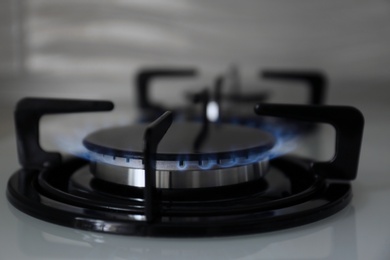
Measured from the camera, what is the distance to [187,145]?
604 mm

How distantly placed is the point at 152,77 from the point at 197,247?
73 centimetres

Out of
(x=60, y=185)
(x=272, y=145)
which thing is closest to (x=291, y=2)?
(x=272, y=145)

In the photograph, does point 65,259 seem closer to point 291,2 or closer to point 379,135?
point 379,135

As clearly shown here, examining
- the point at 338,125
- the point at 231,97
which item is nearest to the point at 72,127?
the point at 231,97

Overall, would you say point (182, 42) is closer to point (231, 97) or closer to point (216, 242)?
point (231, 97)

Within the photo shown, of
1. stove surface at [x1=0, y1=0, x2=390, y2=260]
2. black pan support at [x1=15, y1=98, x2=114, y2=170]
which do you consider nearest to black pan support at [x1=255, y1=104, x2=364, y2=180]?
black pan support at [x1=15, y1=98, x2=114, y2=170]

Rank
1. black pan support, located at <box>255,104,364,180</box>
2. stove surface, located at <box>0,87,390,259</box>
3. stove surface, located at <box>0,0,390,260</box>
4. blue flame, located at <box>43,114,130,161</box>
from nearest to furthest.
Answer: stove surface, located at <box>0,87,390,259</box> → black pan support, located at <box>255,104,364,180</box> → blue flame, located at <box>43,114,130,161</box> → stove surface, located at <box>0,0,390,260</box>

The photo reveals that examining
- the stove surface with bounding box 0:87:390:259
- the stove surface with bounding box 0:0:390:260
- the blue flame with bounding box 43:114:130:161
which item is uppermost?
the stove surface with bounding box 0:0:390:260

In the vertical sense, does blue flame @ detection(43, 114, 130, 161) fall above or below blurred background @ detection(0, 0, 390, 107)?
below

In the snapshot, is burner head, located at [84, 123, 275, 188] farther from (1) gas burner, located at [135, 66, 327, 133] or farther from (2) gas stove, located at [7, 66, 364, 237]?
(1) gas burner, located at [135, 66, 327, 133]

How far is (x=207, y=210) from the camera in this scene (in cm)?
48

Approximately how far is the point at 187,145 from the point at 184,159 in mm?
83

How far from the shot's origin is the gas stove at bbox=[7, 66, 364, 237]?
46cm

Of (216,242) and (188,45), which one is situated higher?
(188,45)
